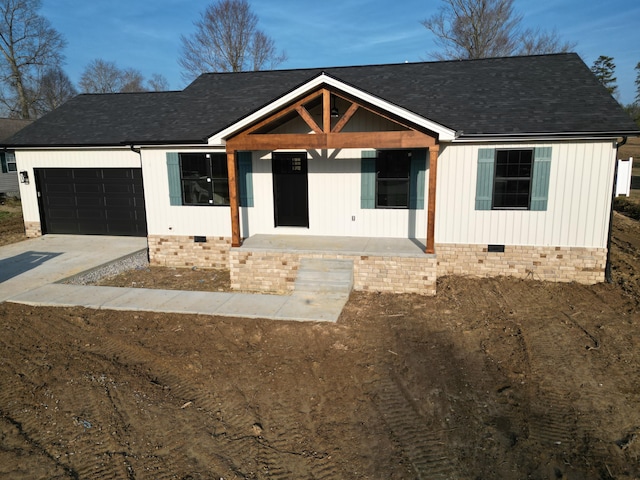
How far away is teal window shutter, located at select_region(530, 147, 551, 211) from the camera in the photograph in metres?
8.80

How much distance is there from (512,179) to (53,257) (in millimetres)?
11236

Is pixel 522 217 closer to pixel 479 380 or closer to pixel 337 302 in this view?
pixel 337 302

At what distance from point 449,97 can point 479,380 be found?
24.1ft

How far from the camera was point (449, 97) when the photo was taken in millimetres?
10375

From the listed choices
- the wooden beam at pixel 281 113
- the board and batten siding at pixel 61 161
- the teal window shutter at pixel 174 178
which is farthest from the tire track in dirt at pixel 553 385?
the board and batten siding at pixel 61 161

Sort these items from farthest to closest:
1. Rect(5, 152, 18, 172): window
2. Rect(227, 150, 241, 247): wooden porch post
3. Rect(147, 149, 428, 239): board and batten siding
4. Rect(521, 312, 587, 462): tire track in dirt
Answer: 1. Rect(5, 152, 18, 172): window
2. Rect(147, 149, 428, 239): board and batten siding
3. Rect(227, 150, 241, 247): wooden porch post
4. Rect(521, 312, 587, 462): tire track in dirt

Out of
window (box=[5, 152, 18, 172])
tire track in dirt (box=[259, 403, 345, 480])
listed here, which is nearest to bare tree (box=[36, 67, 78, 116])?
window (box=[5, 152, 18, 172])

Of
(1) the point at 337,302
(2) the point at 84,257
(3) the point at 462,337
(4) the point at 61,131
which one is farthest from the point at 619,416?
(4) the point at 61,131

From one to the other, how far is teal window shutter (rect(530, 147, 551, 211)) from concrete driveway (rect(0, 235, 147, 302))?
32.3 feet

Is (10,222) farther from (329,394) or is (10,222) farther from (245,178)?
(329,394)

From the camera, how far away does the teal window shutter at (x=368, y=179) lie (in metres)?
9.84

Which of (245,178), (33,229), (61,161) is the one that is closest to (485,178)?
(245,178)

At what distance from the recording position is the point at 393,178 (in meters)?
9.84

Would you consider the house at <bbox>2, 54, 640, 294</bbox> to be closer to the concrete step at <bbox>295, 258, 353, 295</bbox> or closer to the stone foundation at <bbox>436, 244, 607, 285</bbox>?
the stone foundation at <bbox>436, 244, 607, 285</bbox>
